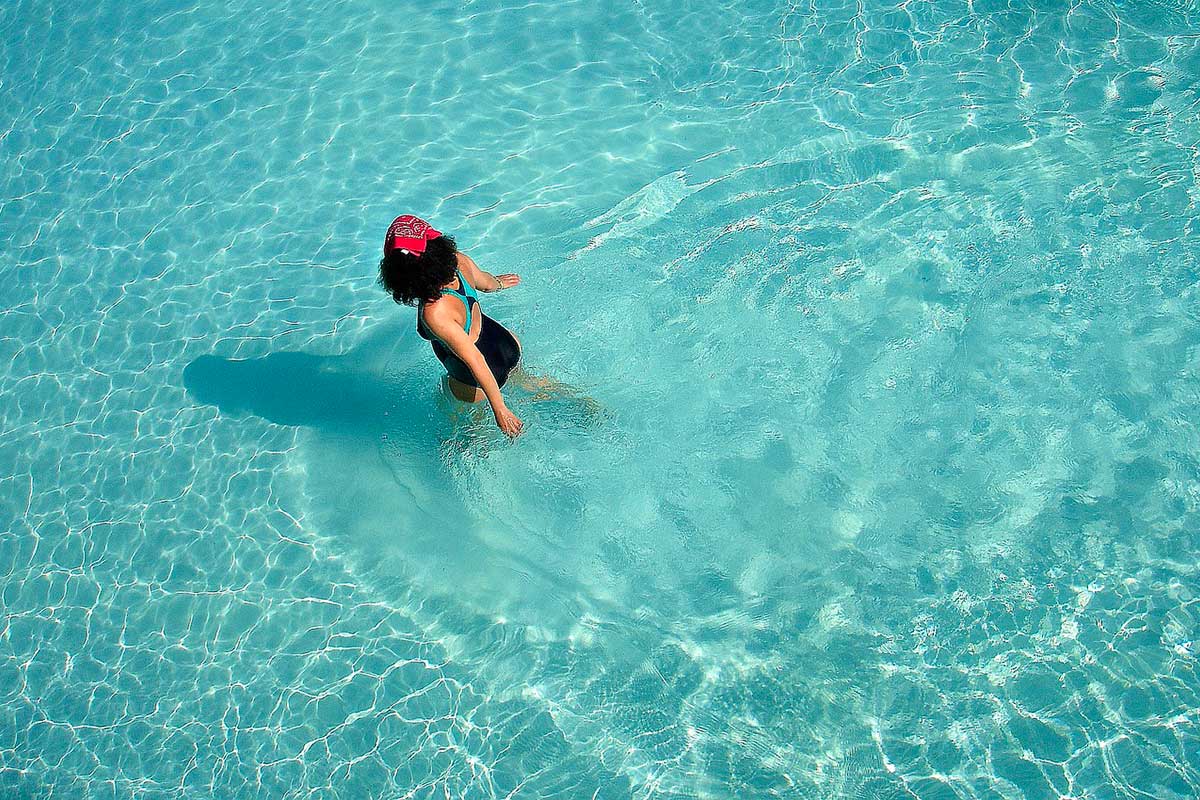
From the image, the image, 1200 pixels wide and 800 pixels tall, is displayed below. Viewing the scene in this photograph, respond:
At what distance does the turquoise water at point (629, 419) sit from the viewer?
4578mm

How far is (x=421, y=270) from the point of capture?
12.1 ft

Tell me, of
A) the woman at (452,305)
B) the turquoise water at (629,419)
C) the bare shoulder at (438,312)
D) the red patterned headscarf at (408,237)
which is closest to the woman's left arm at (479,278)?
the woman at (452,305)

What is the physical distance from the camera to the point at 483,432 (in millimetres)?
5414

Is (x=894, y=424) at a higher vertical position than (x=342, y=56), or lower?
lower

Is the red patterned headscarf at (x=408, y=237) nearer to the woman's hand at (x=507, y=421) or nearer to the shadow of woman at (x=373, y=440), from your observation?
the woman's hand at (x=507, y=421)

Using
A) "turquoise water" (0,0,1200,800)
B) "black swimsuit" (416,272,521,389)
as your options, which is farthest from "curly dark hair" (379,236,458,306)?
"turquoise water" (0,0,1200,800)

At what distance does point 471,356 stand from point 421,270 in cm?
56

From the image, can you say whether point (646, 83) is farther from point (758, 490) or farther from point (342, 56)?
point (758, 490)

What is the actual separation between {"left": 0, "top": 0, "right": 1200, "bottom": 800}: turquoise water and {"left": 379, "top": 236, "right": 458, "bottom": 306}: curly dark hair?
1.68 meters

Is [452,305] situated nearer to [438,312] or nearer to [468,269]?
[438,312]

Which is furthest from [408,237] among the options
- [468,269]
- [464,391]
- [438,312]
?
[464,391]

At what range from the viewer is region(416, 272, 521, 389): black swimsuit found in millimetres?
4227

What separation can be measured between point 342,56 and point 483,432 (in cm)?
454

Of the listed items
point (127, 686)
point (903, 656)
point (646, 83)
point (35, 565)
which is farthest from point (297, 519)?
point (646, 83)
